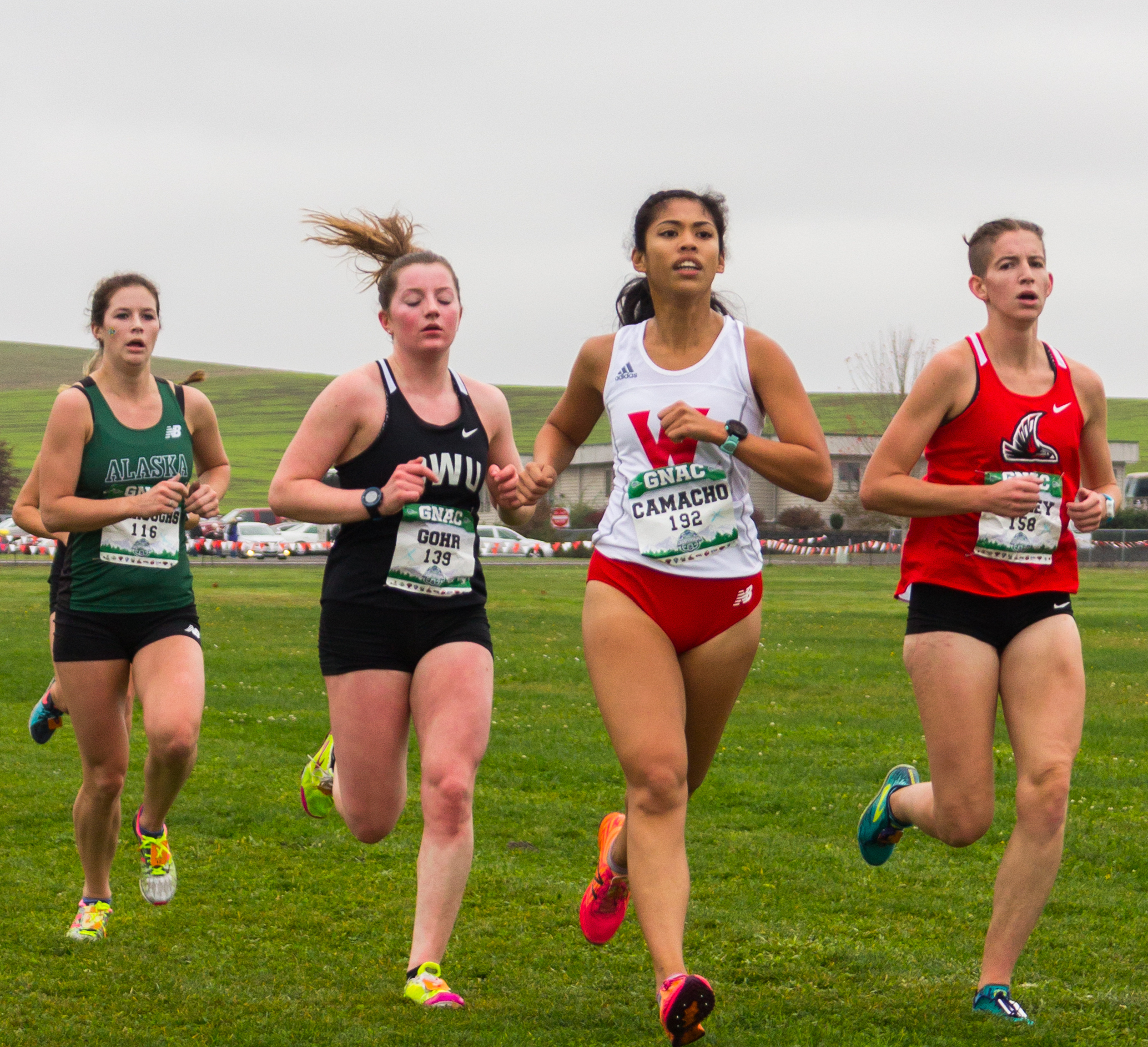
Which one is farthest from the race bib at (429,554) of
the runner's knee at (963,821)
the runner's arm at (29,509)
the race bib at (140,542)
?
the runner's arm at (29,509)

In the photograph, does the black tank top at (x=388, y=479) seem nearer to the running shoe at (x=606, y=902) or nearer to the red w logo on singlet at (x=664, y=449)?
the red w logo on singlet at (x=664, y=449)

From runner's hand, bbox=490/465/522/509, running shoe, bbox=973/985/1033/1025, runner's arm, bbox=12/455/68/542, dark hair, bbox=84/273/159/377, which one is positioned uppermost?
dark hair, bbox=84/273/159/377

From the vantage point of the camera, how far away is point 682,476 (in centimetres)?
470

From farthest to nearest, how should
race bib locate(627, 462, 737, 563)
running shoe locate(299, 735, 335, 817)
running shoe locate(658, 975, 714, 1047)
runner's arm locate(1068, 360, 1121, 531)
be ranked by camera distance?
1. running shoe locate(299, 735, 335, 817)
2. runner's arm locate(1068, 360, 1121, 531)
3. race bib locate(627, 462, 737, 563)
4. running shoe locate(658, 975, 714, 1047)

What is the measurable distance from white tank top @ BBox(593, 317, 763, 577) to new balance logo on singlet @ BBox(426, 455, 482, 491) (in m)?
0.54

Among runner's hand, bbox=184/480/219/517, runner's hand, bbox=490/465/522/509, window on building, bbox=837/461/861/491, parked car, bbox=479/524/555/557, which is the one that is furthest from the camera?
window on building, bbox=837/461/861/491

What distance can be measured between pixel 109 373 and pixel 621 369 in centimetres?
225

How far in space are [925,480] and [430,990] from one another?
7.77ft

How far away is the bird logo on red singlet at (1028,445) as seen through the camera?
16.6 ft

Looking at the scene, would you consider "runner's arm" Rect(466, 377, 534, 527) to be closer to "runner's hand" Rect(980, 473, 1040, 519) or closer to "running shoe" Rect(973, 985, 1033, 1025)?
"runner's hand" Rect(980, 473, 1040, 519)

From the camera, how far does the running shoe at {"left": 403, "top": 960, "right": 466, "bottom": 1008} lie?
470 cm

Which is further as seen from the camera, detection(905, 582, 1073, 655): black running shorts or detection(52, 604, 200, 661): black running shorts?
detection(52, 604, 200, 661): black running shorts

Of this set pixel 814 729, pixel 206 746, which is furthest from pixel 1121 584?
pixel 206 746

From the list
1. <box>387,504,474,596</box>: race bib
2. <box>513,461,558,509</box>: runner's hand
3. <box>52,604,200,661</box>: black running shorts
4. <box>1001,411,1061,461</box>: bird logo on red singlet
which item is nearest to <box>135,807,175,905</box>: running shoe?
<box>52,604,200,661</box>: black running shorts
